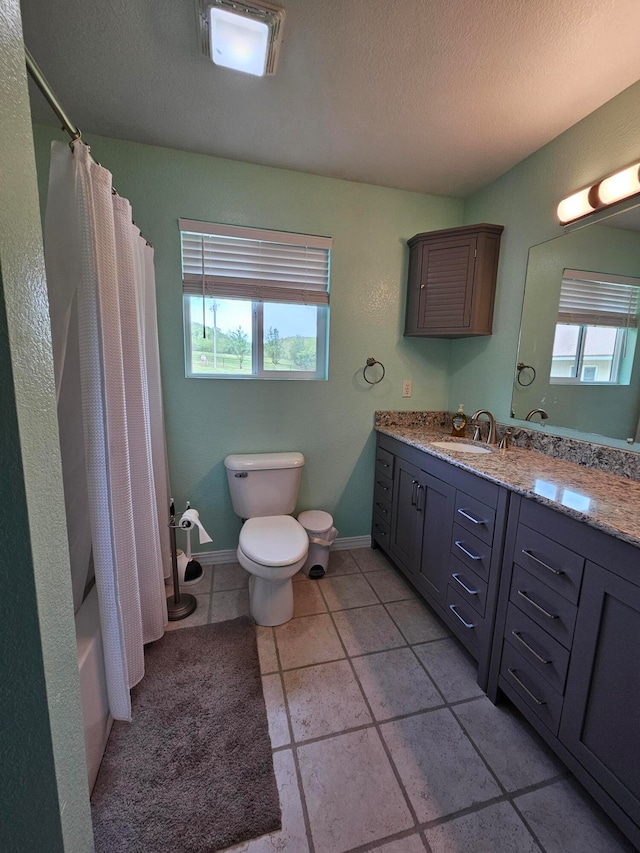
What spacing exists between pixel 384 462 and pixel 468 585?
0.94 m

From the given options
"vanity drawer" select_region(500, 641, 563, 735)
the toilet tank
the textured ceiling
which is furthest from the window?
"vanity drawer" select_region(500, 641, 563, 735)

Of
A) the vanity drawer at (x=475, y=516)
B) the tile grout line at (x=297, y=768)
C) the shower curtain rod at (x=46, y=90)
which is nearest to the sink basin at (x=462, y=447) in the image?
the vanity drawer at (x=475, y=516)

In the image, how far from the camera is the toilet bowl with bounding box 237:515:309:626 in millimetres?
1604

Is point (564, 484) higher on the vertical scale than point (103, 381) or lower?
lower

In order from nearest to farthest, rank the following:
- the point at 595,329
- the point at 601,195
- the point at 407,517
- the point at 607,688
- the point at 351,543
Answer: the point at 607,688, the point at 601,195, the point at 595,329, the point at 407,517, the point at 351,543

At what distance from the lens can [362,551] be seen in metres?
2.50

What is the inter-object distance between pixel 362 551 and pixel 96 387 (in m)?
2.01

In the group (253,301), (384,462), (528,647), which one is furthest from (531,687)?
(253,301)

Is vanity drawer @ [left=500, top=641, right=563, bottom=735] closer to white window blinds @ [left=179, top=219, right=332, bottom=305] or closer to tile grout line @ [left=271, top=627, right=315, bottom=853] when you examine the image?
tile grout line @ [left=271, top=627, right=315, bottom=853]

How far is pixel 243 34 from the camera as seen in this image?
47.3 inches

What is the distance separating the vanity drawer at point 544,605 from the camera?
42.0 inches

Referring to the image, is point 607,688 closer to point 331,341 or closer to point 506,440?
point 506,440

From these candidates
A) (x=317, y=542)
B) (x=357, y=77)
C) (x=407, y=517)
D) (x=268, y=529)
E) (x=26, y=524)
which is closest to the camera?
(x=26, y=524)

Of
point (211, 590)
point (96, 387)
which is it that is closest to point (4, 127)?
point (96, 387)
